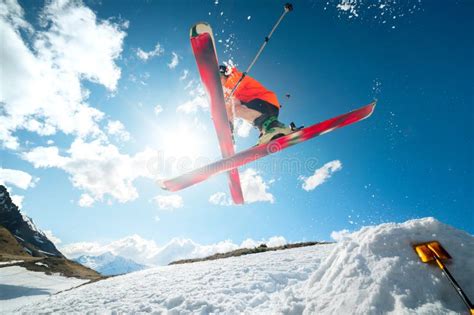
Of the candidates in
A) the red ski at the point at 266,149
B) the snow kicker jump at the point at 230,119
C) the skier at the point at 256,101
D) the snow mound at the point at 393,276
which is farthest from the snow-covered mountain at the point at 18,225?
the snow mound at the point at 393,276

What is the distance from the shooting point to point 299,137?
8.28 m

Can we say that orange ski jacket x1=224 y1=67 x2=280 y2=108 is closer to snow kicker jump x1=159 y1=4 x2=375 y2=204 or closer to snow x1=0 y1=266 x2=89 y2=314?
snow kicker jump x1=159 y1=4 x2=375 y2=204

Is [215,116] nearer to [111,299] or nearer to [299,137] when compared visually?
[299,137]

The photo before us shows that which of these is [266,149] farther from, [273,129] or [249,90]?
[249,90]

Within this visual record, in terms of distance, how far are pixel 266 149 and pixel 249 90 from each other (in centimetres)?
193

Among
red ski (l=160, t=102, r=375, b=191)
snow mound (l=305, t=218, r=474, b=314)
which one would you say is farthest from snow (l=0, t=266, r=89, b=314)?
snow mound (l=305, t=218, r=474, b=314)

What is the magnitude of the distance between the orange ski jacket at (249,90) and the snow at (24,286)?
18.7m

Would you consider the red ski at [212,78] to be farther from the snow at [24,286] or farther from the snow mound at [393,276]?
the snow at [24,286]

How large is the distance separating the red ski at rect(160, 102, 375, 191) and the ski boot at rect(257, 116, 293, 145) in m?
0.13

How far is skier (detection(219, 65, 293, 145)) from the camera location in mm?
7863

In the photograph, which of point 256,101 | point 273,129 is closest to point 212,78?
point 256,101

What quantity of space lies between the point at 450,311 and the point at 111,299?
21.9 feet

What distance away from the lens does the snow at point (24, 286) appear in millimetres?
18466

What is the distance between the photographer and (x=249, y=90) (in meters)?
7.88
